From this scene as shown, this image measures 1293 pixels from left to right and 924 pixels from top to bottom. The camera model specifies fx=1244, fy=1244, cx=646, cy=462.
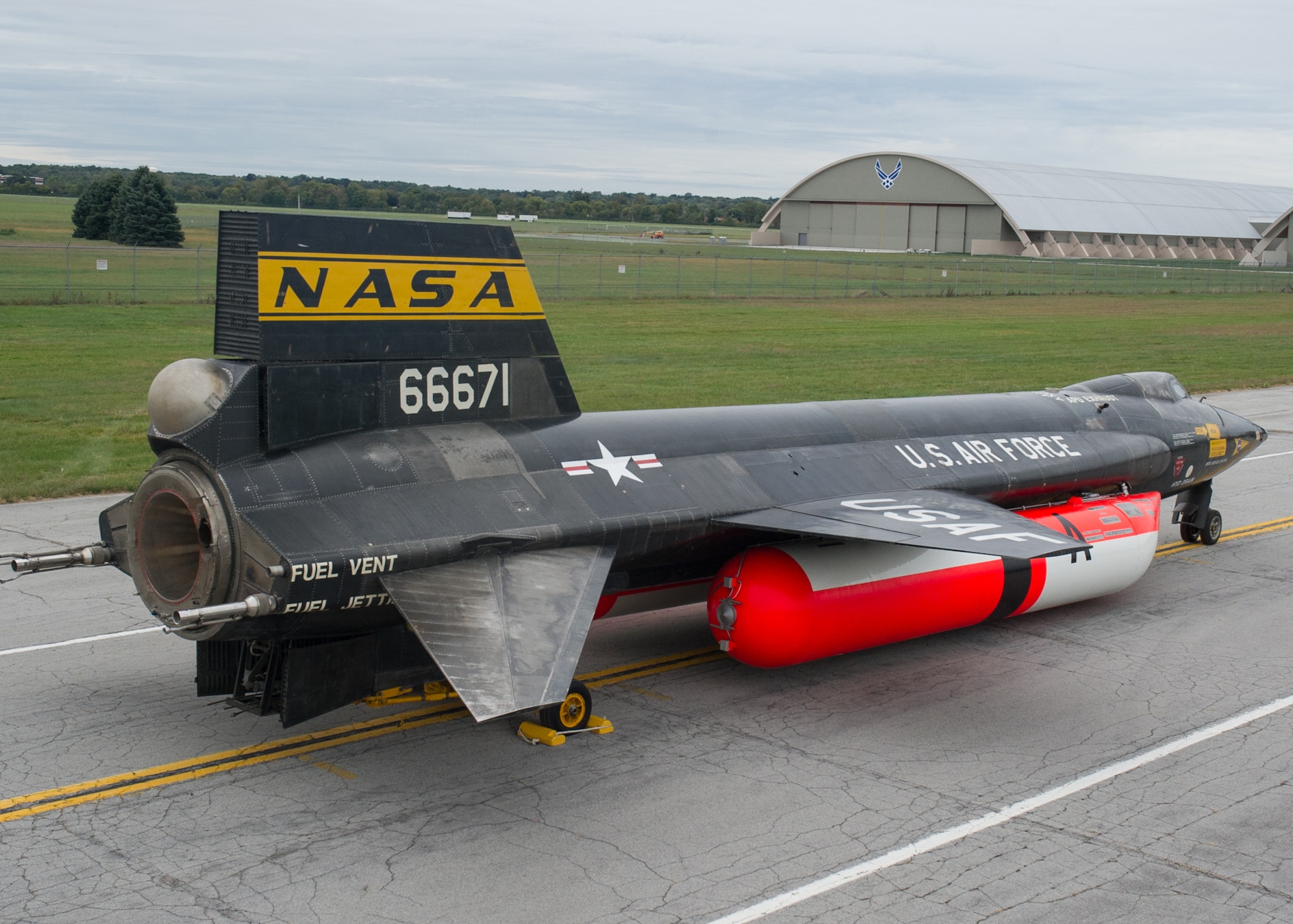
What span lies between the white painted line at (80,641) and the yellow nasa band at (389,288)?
3978mm

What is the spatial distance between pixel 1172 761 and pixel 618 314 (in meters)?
36.8

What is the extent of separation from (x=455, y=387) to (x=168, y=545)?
8.97ft

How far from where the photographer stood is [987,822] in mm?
8656

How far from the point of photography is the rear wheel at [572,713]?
10023 mm

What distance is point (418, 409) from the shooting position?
10812 mm

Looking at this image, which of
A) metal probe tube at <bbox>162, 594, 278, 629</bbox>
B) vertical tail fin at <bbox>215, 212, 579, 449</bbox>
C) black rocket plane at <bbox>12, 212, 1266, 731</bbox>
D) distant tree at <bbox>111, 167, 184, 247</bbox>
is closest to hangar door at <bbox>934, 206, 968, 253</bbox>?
distant tree at <bbox>111, 167, 184, 247</bbox>

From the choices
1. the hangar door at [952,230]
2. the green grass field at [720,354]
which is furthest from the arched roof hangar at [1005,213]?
the green grass field at [720,354]

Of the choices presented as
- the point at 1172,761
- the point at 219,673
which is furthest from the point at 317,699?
the point at 1172,761

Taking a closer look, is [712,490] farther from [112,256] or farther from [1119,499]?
[112,256]

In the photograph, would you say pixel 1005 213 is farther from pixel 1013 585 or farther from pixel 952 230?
pixel 1013 585

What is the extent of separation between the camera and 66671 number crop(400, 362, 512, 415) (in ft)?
35.2

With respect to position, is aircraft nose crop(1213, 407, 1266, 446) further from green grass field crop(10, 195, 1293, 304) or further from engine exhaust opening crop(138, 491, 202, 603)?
green grass field crop(10, 195, 1293, 304)

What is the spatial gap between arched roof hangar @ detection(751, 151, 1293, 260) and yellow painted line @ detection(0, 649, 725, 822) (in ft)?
284

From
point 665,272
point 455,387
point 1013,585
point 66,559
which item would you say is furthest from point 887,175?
point 66,559
